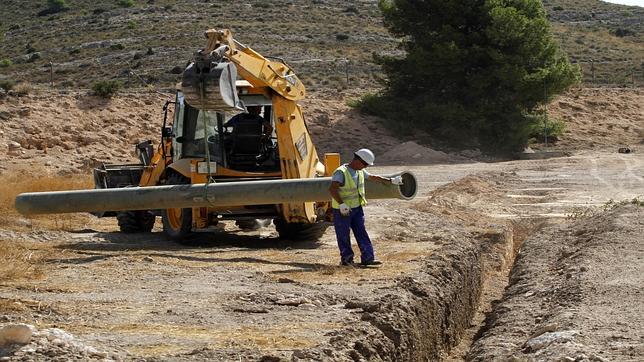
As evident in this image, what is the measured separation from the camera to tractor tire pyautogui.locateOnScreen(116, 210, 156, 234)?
18906mm

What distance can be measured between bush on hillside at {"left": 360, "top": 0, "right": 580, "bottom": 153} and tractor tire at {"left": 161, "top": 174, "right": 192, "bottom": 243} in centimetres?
2665

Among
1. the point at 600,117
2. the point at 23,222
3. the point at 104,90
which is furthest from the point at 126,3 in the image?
the point at 23,222

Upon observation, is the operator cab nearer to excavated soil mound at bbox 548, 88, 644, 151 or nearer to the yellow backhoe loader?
the yellow backhoe loader

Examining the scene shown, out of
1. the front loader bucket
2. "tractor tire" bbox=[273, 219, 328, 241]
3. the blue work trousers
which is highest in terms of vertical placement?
the front loader bucket

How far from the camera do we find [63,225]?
65.7 ft

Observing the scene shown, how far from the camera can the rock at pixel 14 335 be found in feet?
25.0

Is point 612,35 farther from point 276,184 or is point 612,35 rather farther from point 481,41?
point 276,184

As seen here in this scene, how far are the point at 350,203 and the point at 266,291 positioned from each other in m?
2.75

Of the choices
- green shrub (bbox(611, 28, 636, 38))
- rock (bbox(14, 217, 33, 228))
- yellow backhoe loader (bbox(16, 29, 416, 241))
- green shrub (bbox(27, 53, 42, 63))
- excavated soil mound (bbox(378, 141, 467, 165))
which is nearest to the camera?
yellow backhoe loader (bbox(16, 29, 416, 241))

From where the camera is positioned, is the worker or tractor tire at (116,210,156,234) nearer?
the worker

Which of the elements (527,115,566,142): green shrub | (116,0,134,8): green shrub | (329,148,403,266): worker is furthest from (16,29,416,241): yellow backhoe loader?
(116,0,134,8): green shrub

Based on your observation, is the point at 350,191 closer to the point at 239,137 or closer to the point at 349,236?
the point at 349,236

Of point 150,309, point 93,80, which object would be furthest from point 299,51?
point 150,309

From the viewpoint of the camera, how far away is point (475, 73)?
43688 millimetres
